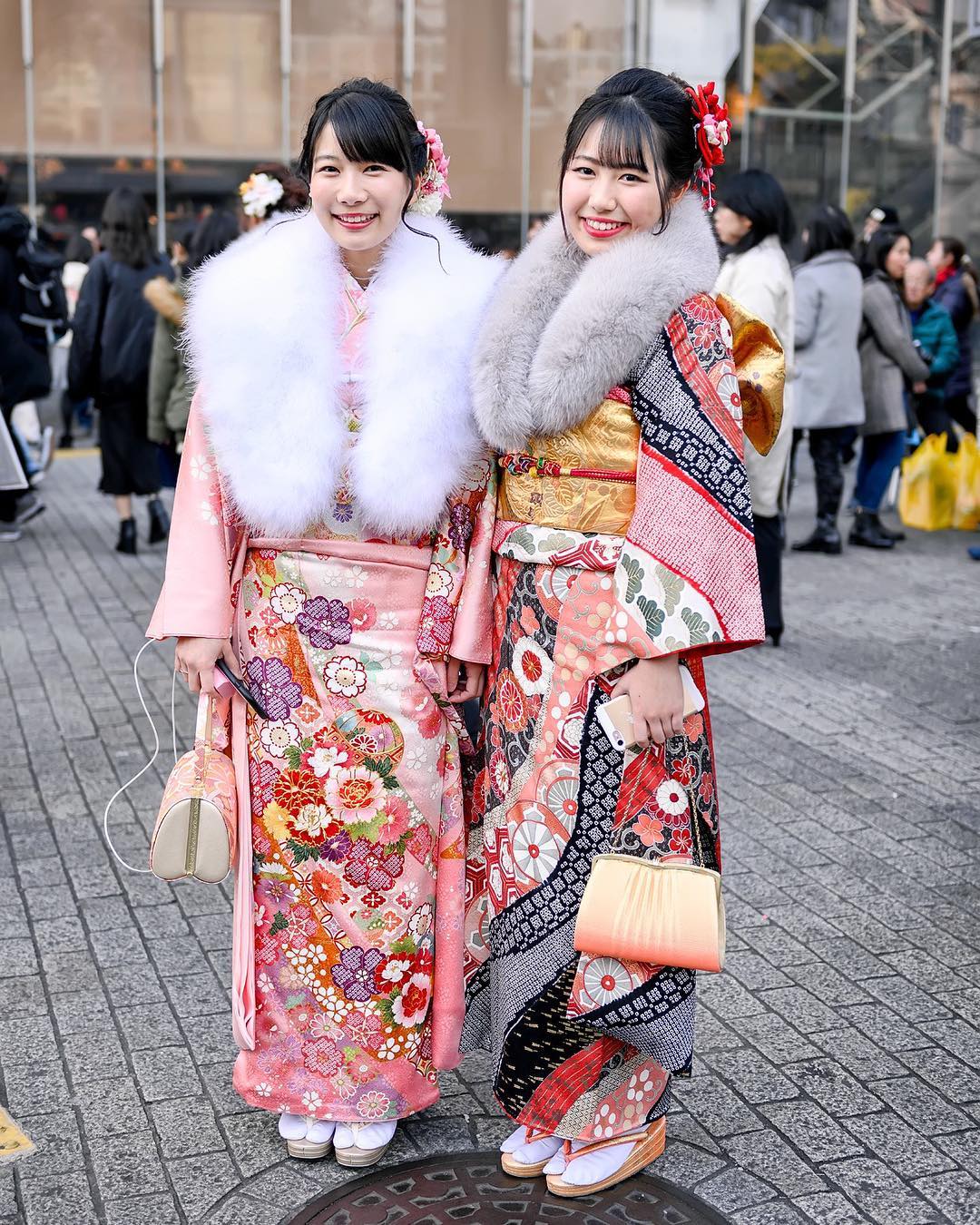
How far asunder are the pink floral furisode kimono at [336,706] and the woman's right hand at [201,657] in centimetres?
4

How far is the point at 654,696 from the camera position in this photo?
2436 millimetres

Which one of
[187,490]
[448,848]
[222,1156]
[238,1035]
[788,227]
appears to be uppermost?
[788,227]

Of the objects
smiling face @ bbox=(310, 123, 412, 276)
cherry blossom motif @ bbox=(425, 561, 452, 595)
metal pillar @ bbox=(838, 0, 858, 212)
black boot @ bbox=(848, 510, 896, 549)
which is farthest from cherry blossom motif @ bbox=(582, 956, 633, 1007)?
metal pillar @ bbox=(838, 0, 858, 212)

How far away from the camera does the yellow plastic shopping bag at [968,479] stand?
865 cm

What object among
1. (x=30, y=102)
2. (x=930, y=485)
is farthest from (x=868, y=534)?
(x=30, y=102)

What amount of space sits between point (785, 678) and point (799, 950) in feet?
8.06

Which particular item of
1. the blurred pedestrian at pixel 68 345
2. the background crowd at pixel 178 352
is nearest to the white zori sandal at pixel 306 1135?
the background crowd at pixel 178 352

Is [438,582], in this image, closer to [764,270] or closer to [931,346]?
[764,270]

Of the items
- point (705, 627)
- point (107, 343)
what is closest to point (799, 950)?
point (705, 627)

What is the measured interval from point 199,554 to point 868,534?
21.7ft

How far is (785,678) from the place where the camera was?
19.4 ft

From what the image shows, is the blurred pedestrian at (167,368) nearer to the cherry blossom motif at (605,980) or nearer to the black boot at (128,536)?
the black boot at (128,536)

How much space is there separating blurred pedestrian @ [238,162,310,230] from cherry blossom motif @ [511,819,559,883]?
3.23 m

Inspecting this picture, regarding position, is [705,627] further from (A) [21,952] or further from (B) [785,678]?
(B) [785,678]
